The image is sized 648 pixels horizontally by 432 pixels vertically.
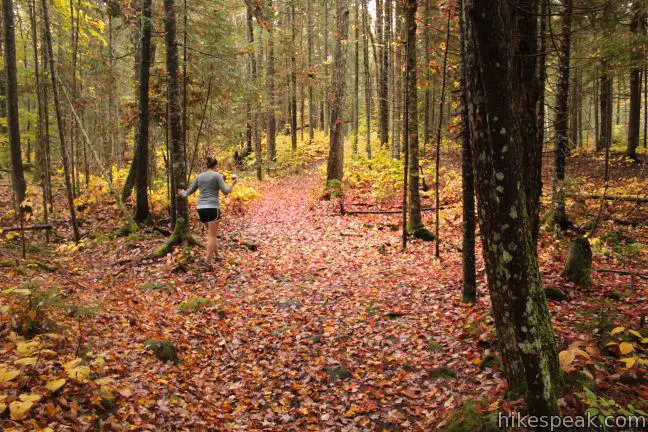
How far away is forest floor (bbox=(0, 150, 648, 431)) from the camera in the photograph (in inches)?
155

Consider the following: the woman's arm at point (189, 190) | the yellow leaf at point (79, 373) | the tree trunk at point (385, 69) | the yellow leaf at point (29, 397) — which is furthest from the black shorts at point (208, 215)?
the tree trunk at point (385, 69)

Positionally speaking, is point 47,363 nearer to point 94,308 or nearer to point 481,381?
point 94,308

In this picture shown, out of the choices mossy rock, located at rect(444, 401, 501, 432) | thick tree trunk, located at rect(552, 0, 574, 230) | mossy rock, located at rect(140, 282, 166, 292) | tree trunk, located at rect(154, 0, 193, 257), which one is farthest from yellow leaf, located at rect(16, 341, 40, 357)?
thick tree trunk, located at rect(552, 0, 574, 230)

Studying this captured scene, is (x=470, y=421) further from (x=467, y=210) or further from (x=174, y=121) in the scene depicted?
(x=174, y=121)

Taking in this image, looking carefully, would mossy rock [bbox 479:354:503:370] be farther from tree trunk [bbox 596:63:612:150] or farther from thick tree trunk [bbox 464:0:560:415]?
tree trunk [bbox 596:63:612:150]

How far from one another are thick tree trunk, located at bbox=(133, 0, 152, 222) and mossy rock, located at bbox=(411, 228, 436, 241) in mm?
8089

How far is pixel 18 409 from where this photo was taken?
3.19 meters

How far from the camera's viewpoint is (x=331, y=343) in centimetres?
625

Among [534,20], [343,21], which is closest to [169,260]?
[534,20]

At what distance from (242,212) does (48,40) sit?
313 inches

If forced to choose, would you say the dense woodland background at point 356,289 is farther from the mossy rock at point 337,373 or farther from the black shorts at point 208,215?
the black shorts at point 208,215

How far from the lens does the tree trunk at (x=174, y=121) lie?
366 inches

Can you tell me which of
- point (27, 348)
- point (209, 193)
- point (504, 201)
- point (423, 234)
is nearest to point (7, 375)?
point (27, 348)

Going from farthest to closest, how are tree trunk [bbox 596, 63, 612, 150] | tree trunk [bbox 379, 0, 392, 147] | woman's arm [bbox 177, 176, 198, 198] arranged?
tree trunk [bbox 379, 0, 392, 147], tree trunk [bbox 596, 63, 612, 150], woman's arm [bbox 177, 176, 198, 198]
